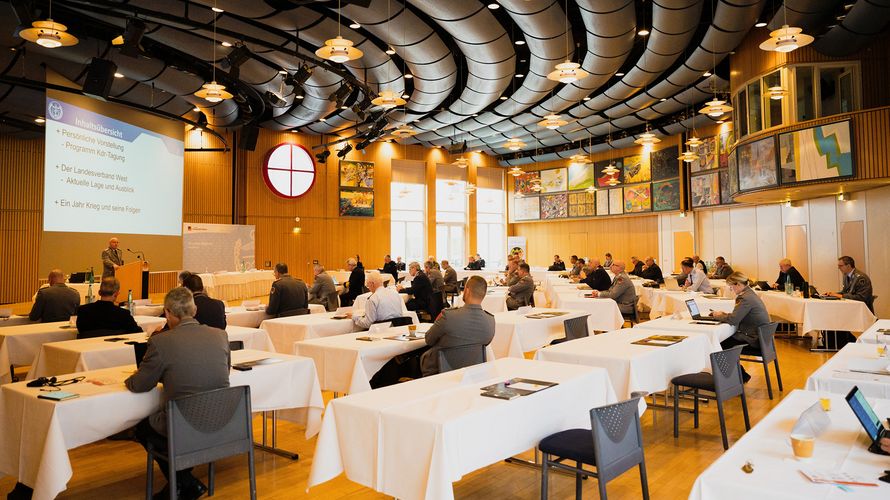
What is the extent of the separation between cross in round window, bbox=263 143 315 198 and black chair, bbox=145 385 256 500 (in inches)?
698

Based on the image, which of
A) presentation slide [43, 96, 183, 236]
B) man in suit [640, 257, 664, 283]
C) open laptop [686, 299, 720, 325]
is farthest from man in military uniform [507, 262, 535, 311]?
presentation slide [43, 96, 183, 236]

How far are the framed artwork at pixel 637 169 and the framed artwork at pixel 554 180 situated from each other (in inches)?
117

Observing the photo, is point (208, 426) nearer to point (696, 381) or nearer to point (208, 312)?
point (208, 312)

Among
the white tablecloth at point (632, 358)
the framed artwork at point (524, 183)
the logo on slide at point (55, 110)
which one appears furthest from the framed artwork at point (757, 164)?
the logo on slide at point (55, 110)

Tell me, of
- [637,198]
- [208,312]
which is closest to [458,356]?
[208,312]

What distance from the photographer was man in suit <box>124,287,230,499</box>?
138 inches

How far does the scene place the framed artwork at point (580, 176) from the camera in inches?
936

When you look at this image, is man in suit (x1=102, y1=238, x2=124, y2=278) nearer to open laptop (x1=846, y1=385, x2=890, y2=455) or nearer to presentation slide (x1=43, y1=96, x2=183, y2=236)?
presentation slide (x1=43, y1=96, x2=183, y2=236)

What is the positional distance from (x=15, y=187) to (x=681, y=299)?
17249mm

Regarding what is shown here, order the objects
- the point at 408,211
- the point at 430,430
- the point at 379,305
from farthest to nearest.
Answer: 1. the point at 408,211
2. the point at 379,305
3. the point at 430,430

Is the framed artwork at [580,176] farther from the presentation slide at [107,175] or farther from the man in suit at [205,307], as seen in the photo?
the man in suit at [205,307]

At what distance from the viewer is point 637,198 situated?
71.5ft

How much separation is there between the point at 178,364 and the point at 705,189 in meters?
18.5

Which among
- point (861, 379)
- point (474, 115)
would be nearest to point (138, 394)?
point (861, 379)
